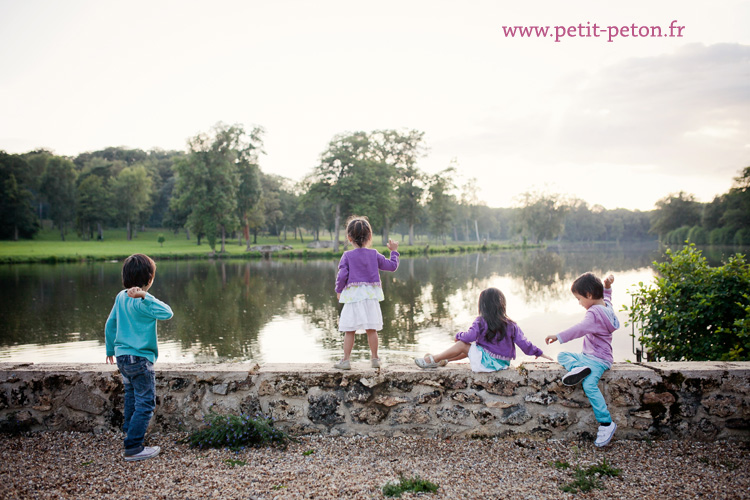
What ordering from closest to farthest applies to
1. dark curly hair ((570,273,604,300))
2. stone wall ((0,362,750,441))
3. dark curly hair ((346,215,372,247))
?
stone wall ((0,362,750,441))
dark curly hair ((570,273,604,300))
dark curly hair ((346,215,372,247))

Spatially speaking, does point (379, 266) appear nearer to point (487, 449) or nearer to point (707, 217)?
point (487, 449)

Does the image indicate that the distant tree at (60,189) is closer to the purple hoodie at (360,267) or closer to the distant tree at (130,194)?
the distant tree at (130,194)

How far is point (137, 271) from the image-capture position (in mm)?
3820

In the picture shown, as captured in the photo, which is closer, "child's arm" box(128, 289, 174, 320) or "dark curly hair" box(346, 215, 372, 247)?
"child's arm" box(128, 289, 174, 320)

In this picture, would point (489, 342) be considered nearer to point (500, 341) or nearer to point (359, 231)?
point (500, 341)

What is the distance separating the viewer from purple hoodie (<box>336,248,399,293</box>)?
465 centimetres

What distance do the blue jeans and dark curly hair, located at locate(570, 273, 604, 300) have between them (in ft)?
11.6

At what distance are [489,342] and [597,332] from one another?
86cm

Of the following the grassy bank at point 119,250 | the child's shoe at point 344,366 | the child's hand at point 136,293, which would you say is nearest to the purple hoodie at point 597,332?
the child's shoe at point 344,366

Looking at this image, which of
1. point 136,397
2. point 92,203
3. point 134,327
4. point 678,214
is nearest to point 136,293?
point 134,327

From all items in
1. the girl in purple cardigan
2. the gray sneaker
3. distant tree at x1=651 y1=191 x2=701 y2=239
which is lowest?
the gray sneaker

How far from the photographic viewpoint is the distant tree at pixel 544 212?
93.4 m

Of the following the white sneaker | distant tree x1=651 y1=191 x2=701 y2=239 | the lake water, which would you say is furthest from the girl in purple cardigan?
distant tree x1=651 y1=191 x2=701 y2=239

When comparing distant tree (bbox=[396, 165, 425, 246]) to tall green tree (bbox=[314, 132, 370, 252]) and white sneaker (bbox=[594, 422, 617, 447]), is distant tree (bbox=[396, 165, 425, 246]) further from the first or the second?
white sneaker (bbox=[594, 422, 617, 447])
